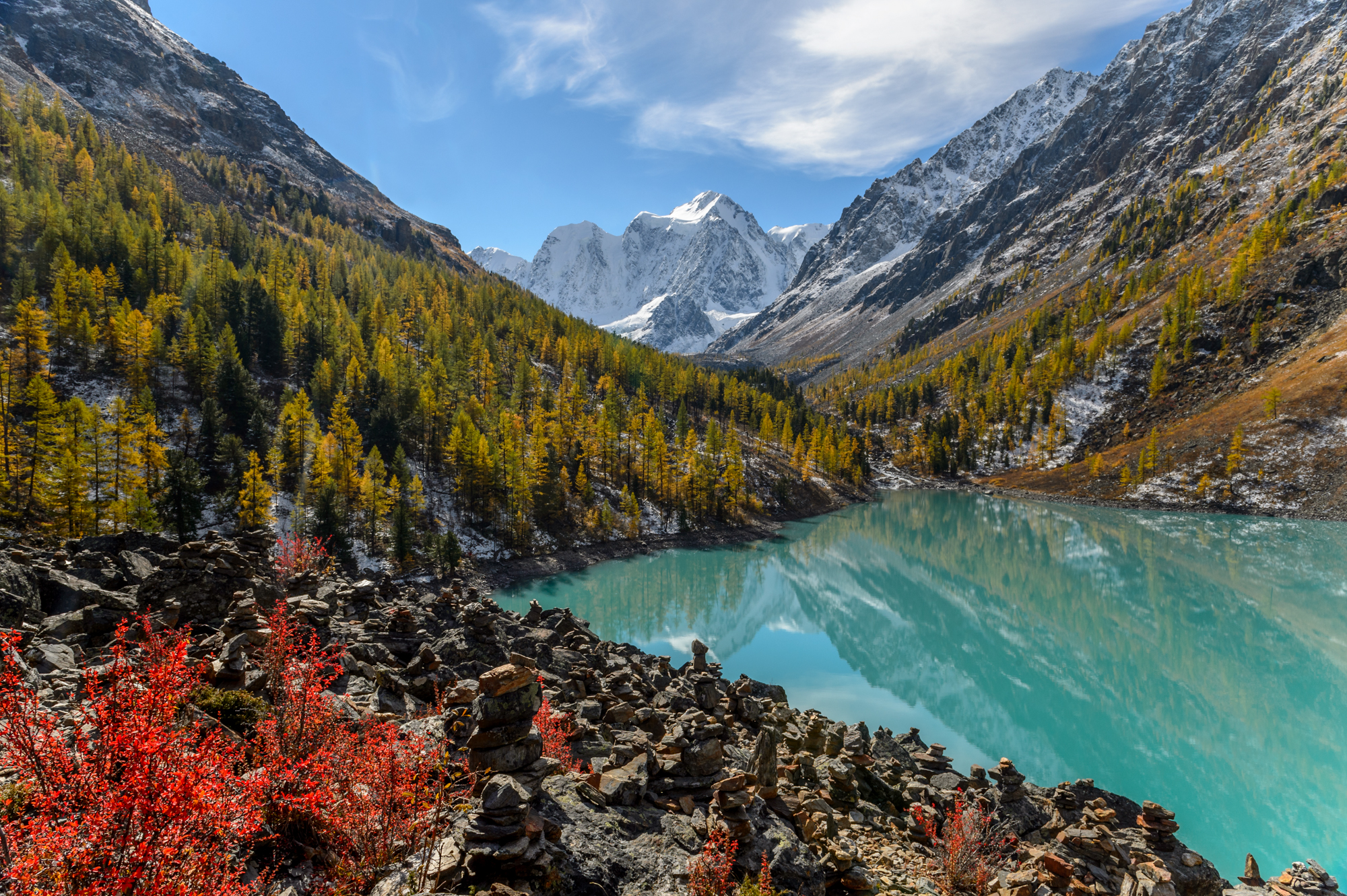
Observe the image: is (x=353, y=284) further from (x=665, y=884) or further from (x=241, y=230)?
(x=665, y=884)

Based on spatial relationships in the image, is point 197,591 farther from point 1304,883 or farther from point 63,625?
point 1304,883

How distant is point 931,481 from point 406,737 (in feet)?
474

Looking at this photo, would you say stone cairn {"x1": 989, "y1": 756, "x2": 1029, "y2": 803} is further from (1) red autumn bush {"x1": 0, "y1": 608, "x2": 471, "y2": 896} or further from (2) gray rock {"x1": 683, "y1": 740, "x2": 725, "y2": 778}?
(1) red autumn bush {"x1": 0, "y1": 608, "x2": 471, "y2": 896}

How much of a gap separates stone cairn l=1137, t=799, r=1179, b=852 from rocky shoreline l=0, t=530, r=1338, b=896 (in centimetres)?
4

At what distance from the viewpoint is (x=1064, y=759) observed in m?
27.3

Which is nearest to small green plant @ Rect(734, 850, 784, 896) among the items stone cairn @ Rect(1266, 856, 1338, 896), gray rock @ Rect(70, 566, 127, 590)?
stone cairn @ Rect(1266, 856, 1338, 896)

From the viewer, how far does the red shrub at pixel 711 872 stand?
8617 mm

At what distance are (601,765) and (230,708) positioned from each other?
775cm

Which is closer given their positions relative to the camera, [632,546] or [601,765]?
[601,765]

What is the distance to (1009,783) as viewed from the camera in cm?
1825

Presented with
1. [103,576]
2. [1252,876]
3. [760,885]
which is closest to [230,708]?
[760,885]

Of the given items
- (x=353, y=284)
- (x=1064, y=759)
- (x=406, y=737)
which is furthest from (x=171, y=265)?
(x=1064, y=759)

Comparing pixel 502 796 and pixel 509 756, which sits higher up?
pixel 502 796

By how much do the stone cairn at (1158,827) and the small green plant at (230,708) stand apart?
2232cm
